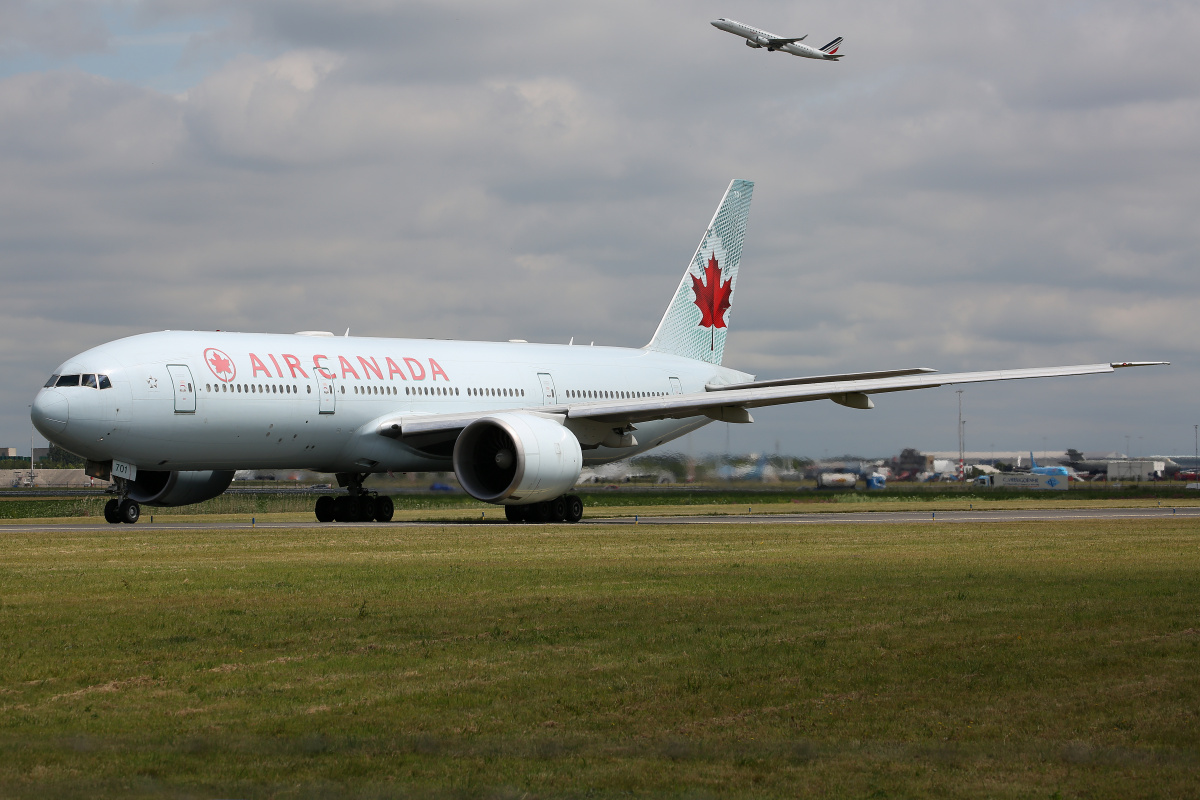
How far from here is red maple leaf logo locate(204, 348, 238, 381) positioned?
28312 millimetres

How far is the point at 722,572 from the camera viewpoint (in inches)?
658

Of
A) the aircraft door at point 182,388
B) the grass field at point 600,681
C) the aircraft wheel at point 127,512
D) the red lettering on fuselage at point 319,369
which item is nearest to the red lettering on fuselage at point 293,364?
the red lettering on fuselage at point 319,369

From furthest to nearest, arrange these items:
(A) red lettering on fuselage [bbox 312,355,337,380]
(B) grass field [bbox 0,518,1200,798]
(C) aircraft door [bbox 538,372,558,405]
Result: (C) aircraft door [bbox 538,372,558,405], (A) red lettering on fuselage [bbox 312,355,337,380], (B) grass field [bbox 0,518,1200,798]

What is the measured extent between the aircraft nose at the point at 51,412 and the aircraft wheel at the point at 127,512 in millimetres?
2700

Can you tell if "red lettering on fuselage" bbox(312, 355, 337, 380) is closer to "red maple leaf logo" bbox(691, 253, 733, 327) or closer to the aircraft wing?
the aircraft wing

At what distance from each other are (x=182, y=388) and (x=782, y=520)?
13.9 meters

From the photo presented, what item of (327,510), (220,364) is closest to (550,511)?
(327,510)

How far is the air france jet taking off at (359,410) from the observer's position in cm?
2722

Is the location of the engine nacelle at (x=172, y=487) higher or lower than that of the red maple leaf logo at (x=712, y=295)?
lower

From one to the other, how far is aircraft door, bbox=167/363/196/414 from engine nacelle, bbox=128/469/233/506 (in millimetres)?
3933

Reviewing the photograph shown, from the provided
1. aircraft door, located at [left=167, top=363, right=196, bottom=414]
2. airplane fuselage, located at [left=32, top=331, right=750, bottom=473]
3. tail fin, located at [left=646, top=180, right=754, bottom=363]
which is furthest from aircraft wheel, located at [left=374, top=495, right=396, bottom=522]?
tail fin, located at [left=646, top=180, right=754, bottom=363]

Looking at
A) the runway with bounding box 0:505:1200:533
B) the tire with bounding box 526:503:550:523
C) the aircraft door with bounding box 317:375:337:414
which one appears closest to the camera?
the runway with bounding box 0:505:1200:533

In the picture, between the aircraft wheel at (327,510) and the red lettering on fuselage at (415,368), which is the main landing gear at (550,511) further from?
the aircraft wheel at (327,510)

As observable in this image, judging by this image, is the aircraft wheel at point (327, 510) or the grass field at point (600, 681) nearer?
the grass field at point (600, 681)
